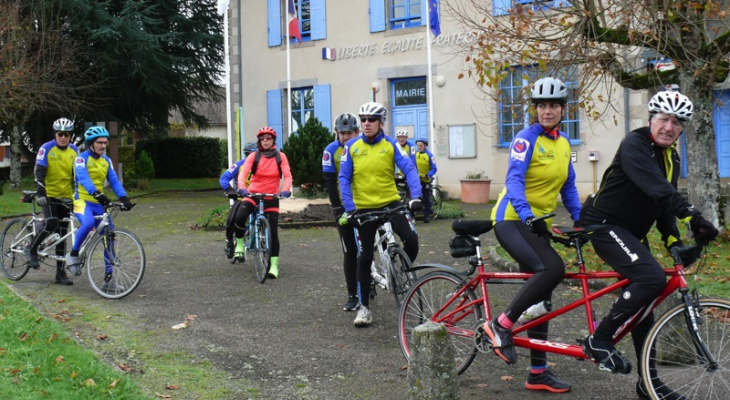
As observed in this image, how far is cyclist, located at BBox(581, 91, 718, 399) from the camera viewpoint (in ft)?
15.9

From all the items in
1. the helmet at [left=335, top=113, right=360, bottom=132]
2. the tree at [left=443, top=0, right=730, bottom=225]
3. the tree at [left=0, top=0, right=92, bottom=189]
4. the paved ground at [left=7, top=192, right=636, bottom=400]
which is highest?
the tree at [left=0, top=0, right=92, bottom=189]

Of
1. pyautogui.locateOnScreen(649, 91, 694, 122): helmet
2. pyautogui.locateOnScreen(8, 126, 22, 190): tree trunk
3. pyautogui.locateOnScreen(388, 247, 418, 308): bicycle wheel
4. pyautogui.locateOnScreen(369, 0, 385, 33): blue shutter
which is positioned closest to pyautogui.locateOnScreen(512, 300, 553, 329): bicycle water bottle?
pyautogui.locateOnScreen(649, 91, 694, 122): helmet

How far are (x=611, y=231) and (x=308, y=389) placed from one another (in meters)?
2.19

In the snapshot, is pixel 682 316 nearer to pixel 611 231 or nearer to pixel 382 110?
pixel 611 231

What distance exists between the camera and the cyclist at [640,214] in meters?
4.85

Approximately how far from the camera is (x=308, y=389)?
5852 mm

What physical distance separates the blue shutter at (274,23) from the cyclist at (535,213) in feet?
74.6

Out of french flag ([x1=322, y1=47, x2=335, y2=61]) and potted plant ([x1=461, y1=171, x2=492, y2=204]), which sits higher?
french flag ([x1=322, y1=47, x2=335, y2=61])

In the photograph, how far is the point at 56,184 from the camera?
10.6 metres

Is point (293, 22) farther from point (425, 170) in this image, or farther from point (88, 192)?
point (88, 192)

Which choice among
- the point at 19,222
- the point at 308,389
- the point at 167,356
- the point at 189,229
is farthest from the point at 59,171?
the point at 189,229

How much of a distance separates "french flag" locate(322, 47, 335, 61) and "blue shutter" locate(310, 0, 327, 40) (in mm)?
666

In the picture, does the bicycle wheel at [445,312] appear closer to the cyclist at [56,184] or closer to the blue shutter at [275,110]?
the cyclist at [56,184]

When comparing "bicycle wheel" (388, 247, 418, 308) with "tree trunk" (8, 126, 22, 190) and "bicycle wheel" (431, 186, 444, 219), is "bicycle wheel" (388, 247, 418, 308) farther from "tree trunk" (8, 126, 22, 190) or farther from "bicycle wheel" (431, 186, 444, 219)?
"tree trunk" (8, 126, 22, 190)
